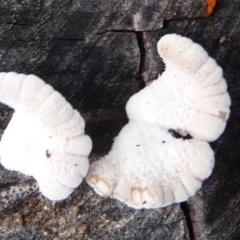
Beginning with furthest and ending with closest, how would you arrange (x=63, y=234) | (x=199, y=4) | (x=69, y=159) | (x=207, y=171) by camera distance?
1. (x=63, y=234)
2. (x=199, y=4)
3. (x=207, y=171)
4. (x=69, y=159)

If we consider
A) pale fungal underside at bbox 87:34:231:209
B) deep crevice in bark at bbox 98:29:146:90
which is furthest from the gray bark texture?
pale fungal underside at bbox 87:34:231:209

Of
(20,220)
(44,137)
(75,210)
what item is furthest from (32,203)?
(44,137)

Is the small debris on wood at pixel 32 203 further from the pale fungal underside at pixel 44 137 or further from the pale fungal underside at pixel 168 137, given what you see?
the pale fungal underside at pixel 168 137

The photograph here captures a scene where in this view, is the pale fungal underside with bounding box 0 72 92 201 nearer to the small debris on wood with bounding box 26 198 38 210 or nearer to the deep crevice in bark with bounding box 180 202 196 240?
the small debris on wood with bounding box 26 198 38 210

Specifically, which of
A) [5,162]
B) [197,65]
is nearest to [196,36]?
[197,65]

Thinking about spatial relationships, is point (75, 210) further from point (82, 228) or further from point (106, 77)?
point (106, 77)

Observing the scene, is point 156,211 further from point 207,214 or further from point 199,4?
point 199,4
